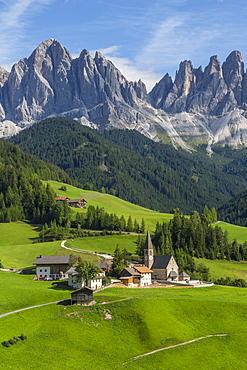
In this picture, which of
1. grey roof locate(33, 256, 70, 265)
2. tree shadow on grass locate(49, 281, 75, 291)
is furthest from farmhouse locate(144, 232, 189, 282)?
tree shadow on grass locate(49, 281, 75, 291)

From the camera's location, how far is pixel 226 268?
160750 millimetres

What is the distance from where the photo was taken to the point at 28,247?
160000mm

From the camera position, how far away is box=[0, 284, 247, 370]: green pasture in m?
64.9

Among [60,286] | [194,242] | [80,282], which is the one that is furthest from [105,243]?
[80,282]

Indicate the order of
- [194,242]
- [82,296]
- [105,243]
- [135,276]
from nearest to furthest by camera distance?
[82,296], [135,276], [105,243], [194,242]

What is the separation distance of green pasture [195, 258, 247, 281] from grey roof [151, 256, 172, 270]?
18217mm

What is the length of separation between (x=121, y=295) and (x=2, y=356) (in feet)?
117

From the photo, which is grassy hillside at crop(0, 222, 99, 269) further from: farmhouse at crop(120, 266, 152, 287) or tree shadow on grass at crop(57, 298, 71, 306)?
tree shadow on grass at crop(57, 298, 71, 306)

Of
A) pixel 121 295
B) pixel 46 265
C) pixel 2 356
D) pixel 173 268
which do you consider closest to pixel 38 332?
pixel 2 356

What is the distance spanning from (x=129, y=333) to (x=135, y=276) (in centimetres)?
4536

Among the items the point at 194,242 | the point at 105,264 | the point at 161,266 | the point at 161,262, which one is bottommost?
the point at 161,266

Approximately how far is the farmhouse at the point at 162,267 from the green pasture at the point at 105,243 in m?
20.8

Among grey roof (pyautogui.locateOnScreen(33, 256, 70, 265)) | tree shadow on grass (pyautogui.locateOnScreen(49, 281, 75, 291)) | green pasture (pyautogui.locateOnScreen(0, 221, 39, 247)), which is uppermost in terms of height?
green pasture (pyautogui.locateOnScreen(0, 221, 39, 247))

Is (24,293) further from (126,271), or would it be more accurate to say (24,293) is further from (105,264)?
(105,264)
